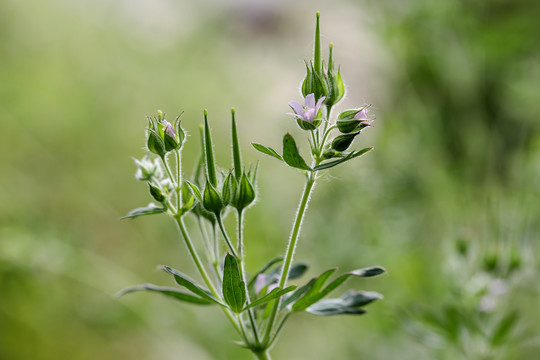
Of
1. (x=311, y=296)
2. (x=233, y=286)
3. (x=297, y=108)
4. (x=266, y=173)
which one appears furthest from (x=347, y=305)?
(x=266, y=173)

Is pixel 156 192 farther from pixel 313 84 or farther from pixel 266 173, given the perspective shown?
pixel 266 173

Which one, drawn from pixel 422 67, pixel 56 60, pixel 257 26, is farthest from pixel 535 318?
pixel 257 26

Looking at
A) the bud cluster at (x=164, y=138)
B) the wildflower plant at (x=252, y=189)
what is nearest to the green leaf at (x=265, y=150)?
the wildflower plant at (x=252, y=189)

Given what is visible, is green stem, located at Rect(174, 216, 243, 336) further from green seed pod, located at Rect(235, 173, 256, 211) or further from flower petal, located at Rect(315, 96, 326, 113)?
flower petal, located at Rect(315, 96, 326, 113)

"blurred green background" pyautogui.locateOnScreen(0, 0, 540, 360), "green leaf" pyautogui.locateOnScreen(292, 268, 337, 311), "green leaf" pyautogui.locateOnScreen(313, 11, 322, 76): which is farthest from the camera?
"blurred green background" pyautogui.locateOnScreen(0, 0, 540, 360)

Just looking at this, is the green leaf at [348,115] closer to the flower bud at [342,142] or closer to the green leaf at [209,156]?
the flower bud at [342,142]

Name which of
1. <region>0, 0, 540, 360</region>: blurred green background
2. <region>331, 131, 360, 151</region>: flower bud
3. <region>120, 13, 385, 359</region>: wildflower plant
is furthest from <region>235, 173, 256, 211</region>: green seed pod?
<region>0, 0, 540, 360</region>: blurred green background

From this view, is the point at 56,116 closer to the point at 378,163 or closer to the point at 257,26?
the point at 378,163
